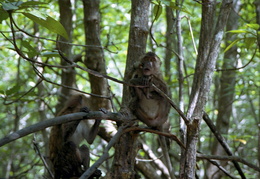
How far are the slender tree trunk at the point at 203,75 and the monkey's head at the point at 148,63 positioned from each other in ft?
3.50

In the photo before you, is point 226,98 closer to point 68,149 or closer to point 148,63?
point 148,63

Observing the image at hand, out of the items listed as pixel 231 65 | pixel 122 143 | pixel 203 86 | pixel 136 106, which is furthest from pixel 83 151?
pixel 231 65

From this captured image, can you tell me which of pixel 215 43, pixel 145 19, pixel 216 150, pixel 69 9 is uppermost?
pixel 69 9

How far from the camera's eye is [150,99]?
501 centimetres

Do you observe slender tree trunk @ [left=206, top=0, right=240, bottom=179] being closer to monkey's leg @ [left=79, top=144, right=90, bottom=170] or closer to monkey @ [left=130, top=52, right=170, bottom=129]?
monkey @ [left=130, top=52, right=170, bottom=129]

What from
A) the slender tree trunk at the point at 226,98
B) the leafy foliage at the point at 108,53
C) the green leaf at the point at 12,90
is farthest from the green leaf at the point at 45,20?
the slender tree trunk at the point at 226,98

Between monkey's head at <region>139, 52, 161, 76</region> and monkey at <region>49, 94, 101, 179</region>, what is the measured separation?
3.95 ft

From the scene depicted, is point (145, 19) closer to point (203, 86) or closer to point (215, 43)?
point (215, 43)

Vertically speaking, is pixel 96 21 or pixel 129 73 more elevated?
pixel 96 21

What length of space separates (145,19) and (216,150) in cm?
350

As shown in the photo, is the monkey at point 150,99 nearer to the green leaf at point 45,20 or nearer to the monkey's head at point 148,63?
the monkey's head at point 148,63

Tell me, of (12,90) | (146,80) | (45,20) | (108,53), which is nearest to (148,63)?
(146,80)

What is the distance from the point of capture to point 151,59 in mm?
4441

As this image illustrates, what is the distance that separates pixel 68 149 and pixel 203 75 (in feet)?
9.53
